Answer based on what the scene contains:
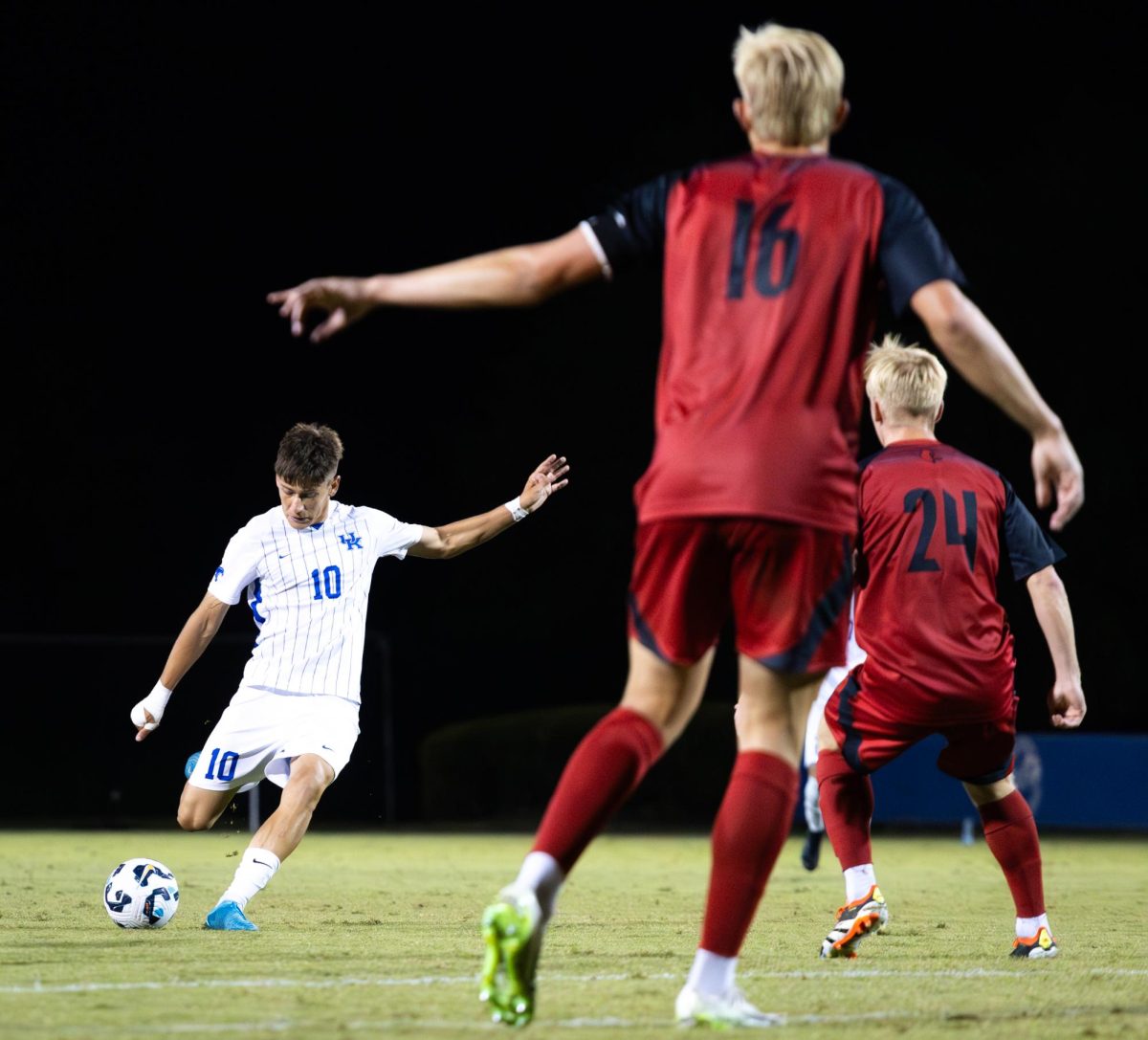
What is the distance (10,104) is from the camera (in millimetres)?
29953

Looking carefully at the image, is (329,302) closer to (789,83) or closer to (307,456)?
(789,83)

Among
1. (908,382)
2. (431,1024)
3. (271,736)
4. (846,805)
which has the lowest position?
(271,736)

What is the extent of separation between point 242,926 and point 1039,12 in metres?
24.6

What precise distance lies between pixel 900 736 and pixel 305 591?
2.98 meters

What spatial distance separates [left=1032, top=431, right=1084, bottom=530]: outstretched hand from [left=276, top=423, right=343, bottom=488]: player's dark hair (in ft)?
14.1

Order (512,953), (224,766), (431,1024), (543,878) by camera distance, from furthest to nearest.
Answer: (224,766) → (431,1024) → (543,878) → (512,953)

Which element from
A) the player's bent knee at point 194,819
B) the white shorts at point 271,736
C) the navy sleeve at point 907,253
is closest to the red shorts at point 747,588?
the navy sleeve at point 907,253

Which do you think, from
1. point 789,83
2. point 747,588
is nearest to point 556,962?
point 747,588

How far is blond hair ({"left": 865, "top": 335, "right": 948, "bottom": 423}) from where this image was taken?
6867 millimetres

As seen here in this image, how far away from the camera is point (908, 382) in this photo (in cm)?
688

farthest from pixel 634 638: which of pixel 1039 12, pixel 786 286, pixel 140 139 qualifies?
pixel 140 139

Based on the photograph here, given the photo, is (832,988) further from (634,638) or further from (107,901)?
(107,901)

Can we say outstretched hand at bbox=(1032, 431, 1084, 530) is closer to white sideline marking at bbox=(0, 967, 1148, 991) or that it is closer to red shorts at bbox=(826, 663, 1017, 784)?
white sideline marking at bbox=(0, 967, 1148, 991)

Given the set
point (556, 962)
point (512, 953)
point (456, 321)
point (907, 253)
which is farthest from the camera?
point (456, 321)
